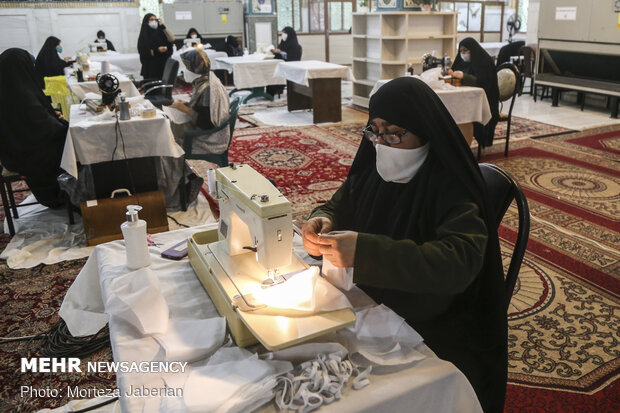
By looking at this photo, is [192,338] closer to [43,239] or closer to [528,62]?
[43,239]

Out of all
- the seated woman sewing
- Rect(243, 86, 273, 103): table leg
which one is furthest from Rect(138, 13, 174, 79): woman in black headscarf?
the seated woman sewing

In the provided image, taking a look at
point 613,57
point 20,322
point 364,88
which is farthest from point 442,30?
point 20,322

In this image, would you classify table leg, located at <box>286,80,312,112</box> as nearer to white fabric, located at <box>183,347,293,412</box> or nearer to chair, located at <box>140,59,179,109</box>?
chair, located at <box>140,59,179,109</box>

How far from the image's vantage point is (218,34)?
1226cm

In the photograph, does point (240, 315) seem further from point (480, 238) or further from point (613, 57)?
point (613, 57)

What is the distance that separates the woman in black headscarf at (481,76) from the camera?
524 centimetres

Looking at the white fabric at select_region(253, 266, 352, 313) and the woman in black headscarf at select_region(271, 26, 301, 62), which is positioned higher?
the woman in black headscarf at select_region(271, 26, 301, 62)

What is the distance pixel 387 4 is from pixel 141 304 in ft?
23.8

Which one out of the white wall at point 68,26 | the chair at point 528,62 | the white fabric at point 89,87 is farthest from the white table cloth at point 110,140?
the white wall at point 68,26

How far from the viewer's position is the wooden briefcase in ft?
11.7

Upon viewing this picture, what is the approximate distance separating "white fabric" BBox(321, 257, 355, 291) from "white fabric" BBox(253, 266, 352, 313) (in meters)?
0.05

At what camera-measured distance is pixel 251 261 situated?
1.49 m

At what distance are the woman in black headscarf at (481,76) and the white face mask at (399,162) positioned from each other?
13.7 feet

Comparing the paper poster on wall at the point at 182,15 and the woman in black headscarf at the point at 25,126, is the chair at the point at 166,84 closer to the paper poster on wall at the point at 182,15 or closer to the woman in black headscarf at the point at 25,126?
the woman in black headscarf at the point at 25,126
